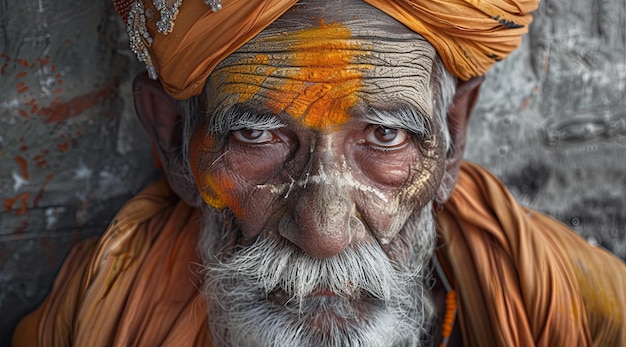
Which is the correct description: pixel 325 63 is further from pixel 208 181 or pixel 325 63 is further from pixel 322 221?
pixel 208 181

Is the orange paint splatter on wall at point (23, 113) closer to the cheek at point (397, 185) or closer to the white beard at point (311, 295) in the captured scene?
the white beard at point (311, 295)

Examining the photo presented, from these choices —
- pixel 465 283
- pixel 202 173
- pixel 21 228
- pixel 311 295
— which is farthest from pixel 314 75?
pixel 21 228

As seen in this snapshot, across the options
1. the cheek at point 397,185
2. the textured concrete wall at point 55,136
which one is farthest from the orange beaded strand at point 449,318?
the textured concrete wall at point 55,136

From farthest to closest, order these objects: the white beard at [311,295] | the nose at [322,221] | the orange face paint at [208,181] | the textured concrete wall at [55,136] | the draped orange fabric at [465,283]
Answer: the textured concrete wall at [55,136]
the draped orange fabric at [465,283]
the orange face paint at [208,181]
the white beard at [311,295]
the nose at [322,221]

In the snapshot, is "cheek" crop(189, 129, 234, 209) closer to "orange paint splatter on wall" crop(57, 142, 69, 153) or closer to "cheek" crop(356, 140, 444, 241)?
"cheek" crop(356, 140, 444, 241)

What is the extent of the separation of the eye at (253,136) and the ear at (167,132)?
0.34m

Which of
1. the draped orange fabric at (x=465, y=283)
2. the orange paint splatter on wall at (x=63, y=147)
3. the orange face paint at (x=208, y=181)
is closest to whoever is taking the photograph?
the orange face paint at (x=208, y=181)

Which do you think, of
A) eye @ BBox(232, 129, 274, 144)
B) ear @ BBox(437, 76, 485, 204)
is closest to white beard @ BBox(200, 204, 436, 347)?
ear @ BBox(437, 76, 485, 204)

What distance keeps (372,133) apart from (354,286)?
1.30 ft

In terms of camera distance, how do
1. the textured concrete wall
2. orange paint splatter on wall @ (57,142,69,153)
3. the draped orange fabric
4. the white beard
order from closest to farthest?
the white beard < the draped orange fabric < the textured concrete wall < orange paint splatter on wall @ (57,142,69,153)

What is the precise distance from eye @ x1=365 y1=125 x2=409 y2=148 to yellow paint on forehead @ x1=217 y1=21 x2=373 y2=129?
108 millimetres

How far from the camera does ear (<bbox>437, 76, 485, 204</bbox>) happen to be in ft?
6.72

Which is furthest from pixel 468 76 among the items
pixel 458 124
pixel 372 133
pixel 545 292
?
pixel 545 292

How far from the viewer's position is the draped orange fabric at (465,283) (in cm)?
195
